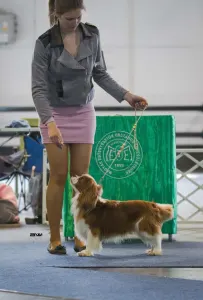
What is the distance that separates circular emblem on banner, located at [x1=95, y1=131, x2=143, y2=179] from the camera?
323 centimetres

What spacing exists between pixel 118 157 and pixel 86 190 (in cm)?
61

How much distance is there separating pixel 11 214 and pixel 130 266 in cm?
181

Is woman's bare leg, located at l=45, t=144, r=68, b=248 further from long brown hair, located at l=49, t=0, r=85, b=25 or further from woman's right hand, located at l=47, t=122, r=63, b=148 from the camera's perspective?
long brown hair, located at l=49, t=0, r=85, b=25

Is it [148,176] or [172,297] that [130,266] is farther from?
[148,176]

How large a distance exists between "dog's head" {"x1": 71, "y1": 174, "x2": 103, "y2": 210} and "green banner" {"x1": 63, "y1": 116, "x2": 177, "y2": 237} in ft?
1.80

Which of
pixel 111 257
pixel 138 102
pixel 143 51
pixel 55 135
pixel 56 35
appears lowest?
pixel 111 257

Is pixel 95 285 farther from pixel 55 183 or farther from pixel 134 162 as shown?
pixel 134 162

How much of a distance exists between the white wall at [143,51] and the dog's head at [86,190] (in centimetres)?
696

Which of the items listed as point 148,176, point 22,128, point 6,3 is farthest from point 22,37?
point 148,176

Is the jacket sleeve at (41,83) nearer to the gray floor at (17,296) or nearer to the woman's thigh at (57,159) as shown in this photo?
the woman's thigh at (57,159)

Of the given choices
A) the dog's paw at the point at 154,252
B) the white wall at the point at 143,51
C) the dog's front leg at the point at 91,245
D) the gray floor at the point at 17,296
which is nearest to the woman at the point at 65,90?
the dog's front leg at the point at 91,245

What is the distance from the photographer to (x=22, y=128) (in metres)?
4.95

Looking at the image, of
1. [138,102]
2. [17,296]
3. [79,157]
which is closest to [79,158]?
[79,157]

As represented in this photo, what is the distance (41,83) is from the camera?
253 cm
